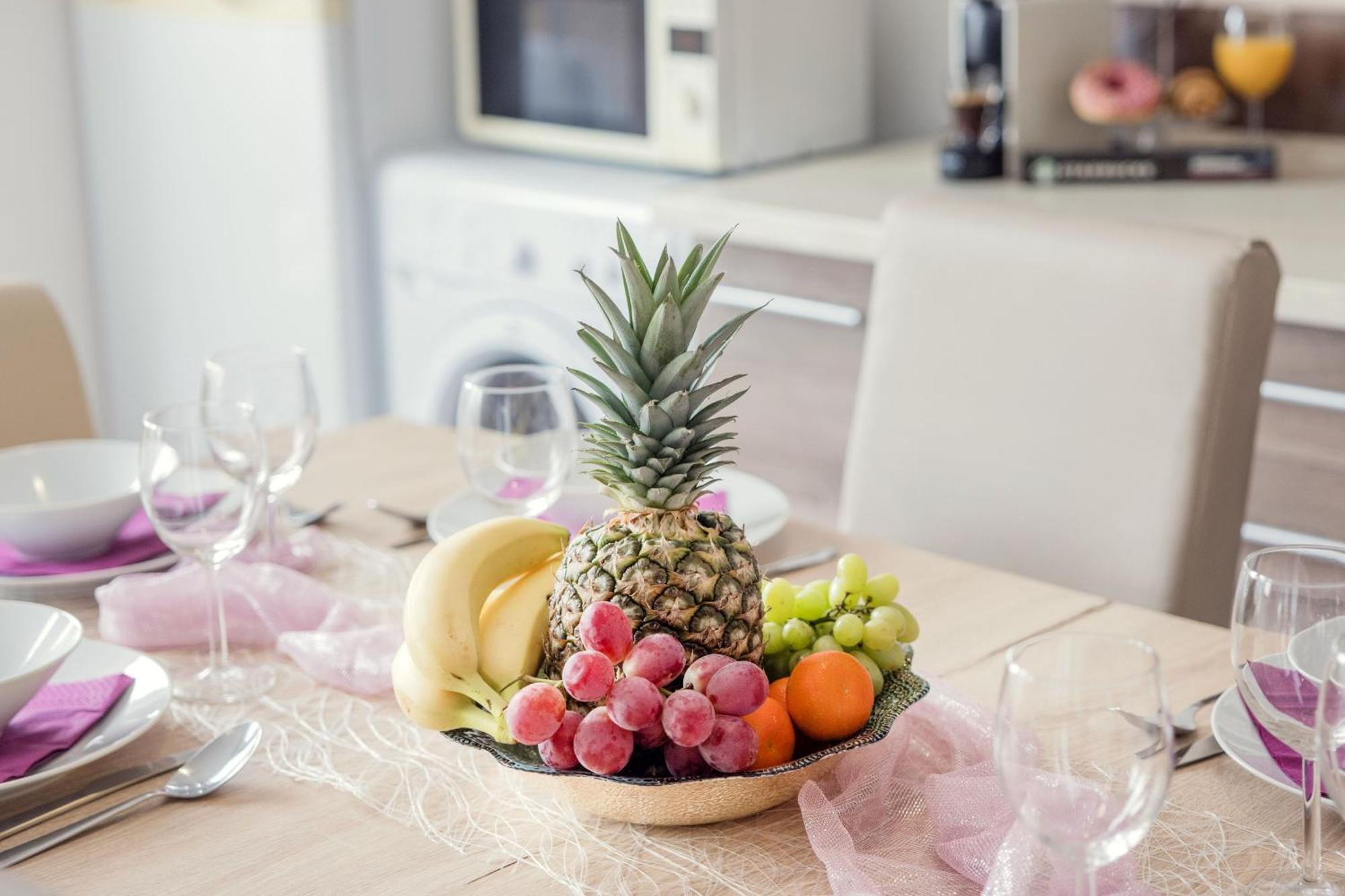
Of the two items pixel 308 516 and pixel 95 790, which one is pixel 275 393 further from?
pixel 95 790

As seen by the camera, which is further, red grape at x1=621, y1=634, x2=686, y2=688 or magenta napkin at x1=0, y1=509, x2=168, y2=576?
magenta napkin at x1=0, y1=509, x2=168, y2=576

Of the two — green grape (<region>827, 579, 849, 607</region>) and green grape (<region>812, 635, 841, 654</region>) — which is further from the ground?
green grape (<region>827, 579, 849, 607</region>)

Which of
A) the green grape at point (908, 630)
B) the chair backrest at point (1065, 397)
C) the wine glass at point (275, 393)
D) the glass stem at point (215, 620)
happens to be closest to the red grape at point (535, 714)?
the green grape at point (908, 630)

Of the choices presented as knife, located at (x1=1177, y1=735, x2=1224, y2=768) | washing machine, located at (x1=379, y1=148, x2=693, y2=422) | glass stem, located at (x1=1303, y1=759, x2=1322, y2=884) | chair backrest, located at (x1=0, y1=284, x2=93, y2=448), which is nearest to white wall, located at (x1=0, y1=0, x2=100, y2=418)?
washing machine, located at (x1=379, y1=148, x2=693, y2=422)

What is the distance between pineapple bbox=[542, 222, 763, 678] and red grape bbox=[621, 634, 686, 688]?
0.03 meters

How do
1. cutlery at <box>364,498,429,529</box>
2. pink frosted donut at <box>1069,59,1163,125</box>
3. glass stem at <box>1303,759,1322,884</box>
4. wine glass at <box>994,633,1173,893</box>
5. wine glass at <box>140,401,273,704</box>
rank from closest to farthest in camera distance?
1. wine glass at <box>994,633,1173,893</box>
2. glass stem at <box>1303,759,1322,884</box>
3. wine glass at <box>140,401,273,704</box>
4. cutlery at <box>364,498,429,529</box>
5. pink frosted donut at <box>1069,59,1163,125</box>

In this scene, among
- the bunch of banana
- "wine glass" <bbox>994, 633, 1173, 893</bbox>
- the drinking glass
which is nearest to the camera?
"wine glass" <bbox>994, 633, 1173, 893</bbox>

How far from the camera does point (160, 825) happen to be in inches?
34.4

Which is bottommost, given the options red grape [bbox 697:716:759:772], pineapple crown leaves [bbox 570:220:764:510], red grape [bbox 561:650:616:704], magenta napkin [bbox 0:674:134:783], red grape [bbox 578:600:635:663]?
magenta napkin [bbox 0:674:134:783]

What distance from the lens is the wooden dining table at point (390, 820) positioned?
2.67ft

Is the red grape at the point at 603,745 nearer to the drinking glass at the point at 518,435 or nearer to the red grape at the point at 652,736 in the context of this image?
the red grape at the point at 652,736

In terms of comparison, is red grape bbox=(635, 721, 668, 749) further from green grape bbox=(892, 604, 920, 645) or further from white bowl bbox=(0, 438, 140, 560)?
white bowl bbox=(0, 438, 140, 560)

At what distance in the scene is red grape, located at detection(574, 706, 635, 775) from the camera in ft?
2.64

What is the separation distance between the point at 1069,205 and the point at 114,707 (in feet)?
5.03
